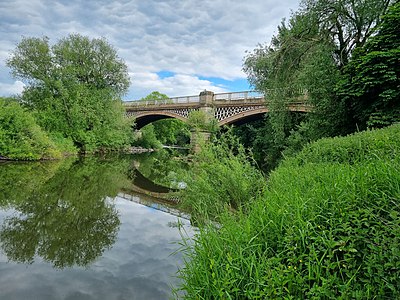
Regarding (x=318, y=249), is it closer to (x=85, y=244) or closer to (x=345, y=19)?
(x=85, y=244)

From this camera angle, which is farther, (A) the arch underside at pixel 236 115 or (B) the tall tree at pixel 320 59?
(A) the arch underside at pixel 236 115

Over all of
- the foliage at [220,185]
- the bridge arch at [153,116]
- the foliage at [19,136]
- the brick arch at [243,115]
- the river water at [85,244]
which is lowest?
the river water at [85,244]

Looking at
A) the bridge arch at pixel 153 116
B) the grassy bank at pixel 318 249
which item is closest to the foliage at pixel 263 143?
the bridge arch at pixel 153 116

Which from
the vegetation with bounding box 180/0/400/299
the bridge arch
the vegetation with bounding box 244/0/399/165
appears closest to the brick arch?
the bridge arch

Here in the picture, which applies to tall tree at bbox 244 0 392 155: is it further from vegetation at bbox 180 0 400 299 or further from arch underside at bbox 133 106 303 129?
arch underside at bbox 133 106 303 129

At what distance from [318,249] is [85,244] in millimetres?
4708

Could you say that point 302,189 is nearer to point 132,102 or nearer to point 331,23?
point 331,23

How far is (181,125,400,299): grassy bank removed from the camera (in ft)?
5.68

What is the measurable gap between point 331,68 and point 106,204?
29.7 feet

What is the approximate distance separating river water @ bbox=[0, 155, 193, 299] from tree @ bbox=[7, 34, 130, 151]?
14.9 meters

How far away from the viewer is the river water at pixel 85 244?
415 cm

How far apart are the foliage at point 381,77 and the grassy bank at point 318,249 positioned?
6.00m

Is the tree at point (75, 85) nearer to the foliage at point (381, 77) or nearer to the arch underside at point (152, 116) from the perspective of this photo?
the arch underside at point (152, 116)

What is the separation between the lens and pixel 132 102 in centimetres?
3744
